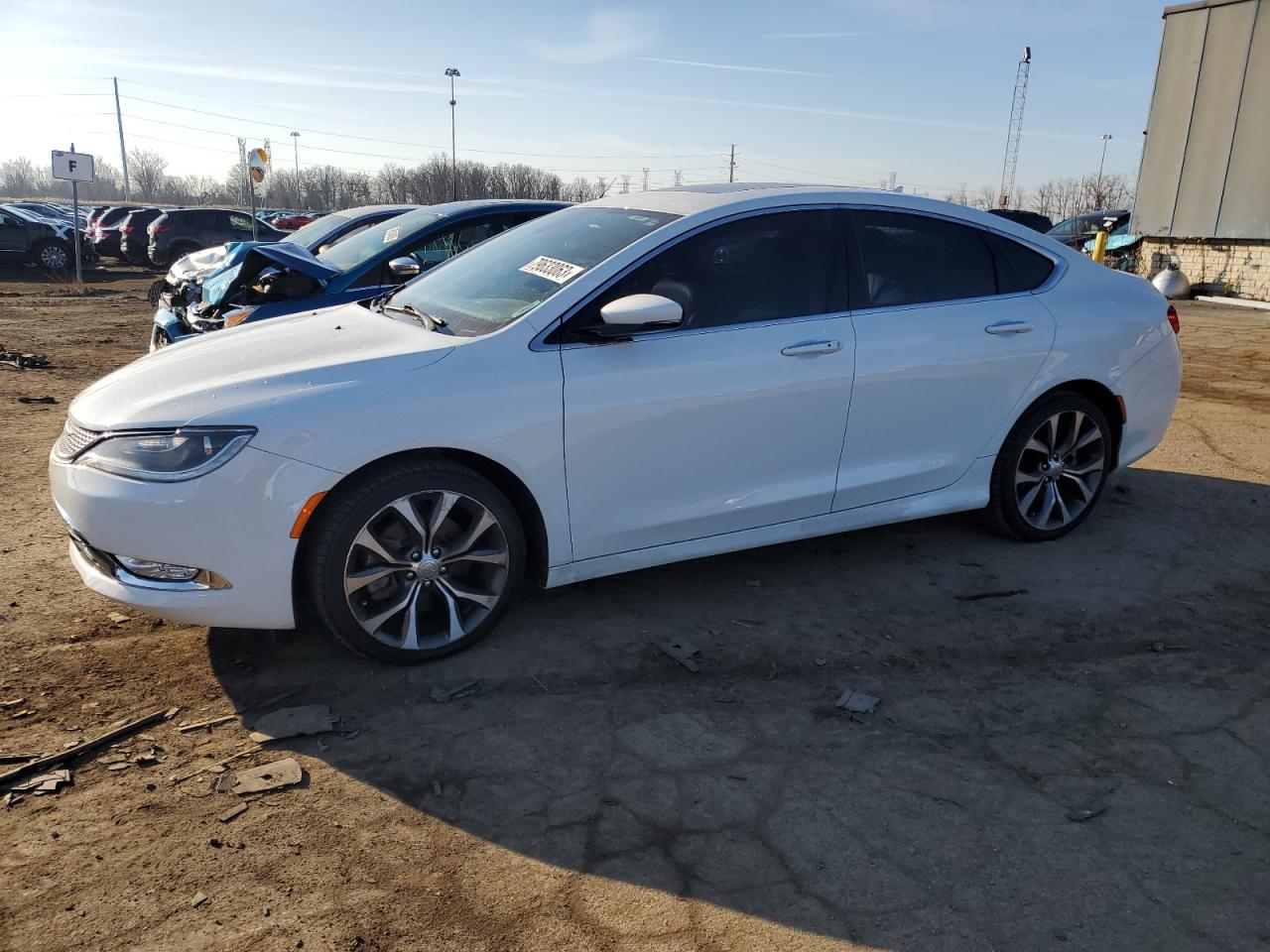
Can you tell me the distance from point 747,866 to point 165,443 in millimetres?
2297

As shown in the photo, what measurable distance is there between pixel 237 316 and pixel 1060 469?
5107 millimetres

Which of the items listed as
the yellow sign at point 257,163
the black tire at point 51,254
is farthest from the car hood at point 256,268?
the black tire at point 51,254

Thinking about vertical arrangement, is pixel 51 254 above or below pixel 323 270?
below

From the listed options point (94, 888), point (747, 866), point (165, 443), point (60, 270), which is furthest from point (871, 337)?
point (60, 270)

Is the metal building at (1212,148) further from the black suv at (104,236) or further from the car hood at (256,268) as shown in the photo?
the black suv at (104,236)

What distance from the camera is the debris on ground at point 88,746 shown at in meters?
2.87

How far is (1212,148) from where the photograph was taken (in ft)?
54.0

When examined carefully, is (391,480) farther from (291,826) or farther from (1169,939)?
(1169,939)

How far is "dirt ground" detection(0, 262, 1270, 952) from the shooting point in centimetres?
235

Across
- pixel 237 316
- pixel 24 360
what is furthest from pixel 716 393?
pixel 24 360

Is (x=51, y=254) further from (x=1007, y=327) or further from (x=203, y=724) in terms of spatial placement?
(x=1007, y=327)

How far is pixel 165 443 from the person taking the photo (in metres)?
3.16

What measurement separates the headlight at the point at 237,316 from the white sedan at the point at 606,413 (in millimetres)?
2188

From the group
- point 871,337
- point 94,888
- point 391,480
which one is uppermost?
point 871,337
